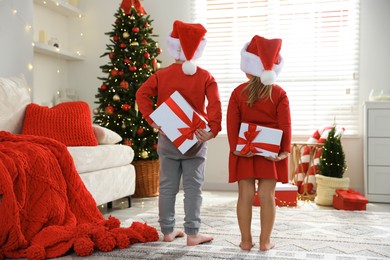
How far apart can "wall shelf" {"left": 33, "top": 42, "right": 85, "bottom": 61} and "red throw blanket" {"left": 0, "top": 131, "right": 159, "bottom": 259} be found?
1.80 meters

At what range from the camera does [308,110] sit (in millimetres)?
4441

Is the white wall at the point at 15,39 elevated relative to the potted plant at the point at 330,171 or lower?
elevated

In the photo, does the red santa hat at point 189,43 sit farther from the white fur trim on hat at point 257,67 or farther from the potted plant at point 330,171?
the potted plant at point 330,171

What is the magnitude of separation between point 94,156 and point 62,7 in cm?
224

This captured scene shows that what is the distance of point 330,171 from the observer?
12.4ft

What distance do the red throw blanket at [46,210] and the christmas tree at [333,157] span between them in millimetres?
1914

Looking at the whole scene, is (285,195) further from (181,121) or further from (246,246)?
(181,121)

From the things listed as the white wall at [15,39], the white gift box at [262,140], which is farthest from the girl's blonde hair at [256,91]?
the white wall at [15,39]

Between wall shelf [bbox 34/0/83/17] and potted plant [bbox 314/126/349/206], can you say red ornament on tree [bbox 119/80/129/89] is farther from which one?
potted plant [bbox 314/126/349/206]

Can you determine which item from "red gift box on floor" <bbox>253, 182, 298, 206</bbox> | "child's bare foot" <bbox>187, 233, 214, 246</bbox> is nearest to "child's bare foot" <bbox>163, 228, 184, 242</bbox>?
"child's bare foot" <bbox>187, 233, 214, 246</bbox>

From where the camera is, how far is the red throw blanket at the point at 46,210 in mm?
2078

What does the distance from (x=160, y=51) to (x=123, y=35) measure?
15.2 inches

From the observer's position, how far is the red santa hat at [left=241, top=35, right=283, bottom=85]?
222 centimetres

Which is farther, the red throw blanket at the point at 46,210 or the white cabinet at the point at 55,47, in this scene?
the white cabinet at the point at 55,47
